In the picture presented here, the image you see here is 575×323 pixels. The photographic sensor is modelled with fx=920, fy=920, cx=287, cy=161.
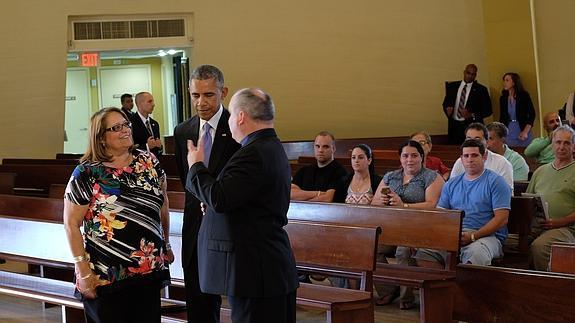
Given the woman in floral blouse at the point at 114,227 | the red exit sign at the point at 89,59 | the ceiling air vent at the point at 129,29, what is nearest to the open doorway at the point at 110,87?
the ceiling air vent at the point at 129,29

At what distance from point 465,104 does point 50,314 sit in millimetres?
8306

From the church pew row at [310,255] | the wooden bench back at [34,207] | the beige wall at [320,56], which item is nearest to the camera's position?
the church pew row at [310,255]

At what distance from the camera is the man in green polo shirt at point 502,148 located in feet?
23.2

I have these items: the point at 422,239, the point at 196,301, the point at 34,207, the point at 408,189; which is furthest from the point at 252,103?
the point at 34,207

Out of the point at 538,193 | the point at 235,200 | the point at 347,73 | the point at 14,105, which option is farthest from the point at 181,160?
the point at 347,73

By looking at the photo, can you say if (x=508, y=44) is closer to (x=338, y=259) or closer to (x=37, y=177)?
(x=37, y=177)

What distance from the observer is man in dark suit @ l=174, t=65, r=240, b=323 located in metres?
3.67

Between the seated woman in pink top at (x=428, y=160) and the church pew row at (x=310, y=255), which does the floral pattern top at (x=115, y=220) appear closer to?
the church pew row at (x=310, y=255)

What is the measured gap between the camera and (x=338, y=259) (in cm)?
465

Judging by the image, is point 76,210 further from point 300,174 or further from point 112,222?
point 300,174

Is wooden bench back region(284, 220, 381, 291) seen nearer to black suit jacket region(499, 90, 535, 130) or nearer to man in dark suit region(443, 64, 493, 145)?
black suit jacket region(499, 90, 535, 130)

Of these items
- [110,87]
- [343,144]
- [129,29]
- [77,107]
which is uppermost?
[129,29]

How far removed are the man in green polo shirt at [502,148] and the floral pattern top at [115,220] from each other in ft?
13.0

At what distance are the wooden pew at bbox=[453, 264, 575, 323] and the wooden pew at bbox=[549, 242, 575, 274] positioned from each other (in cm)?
39
